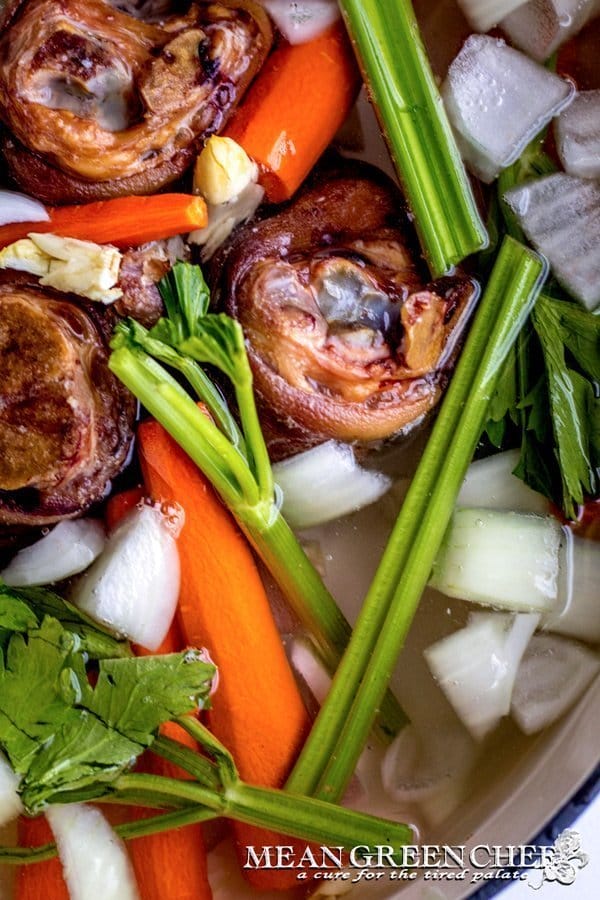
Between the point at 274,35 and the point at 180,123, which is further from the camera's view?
the point at 274,35

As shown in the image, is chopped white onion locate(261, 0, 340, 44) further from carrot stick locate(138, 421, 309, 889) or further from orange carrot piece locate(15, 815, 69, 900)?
orange carrot piece locate(15, 815, 69, 900)

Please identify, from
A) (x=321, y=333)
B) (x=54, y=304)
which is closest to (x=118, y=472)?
(x=54, y=304)

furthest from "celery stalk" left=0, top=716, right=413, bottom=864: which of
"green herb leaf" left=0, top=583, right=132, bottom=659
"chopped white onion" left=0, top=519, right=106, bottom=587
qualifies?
"chopped white onion" left=0, top=519, right=106, bottom=587

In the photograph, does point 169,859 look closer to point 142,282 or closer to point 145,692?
point 145,692

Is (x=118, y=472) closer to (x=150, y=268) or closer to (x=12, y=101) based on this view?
(x=150, y=268)

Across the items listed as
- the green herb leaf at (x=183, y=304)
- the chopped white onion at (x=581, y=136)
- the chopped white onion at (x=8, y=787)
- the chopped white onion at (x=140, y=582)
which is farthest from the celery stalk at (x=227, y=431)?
the chopped white onion at (x=581, y=136)

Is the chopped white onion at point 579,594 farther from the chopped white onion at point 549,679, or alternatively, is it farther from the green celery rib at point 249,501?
the green celery rib at point 249,501

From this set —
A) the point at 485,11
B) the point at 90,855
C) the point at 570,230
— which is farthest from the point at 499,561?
the point at 485,11
